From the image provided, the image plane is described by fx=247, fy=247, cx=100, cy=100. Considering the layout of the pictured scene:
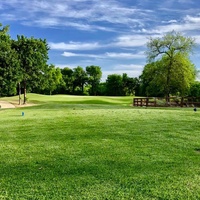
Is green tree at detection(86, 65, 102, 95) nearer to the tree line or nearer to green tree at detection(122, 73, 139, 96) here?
green tree at detection(122, 73, 139, 96)

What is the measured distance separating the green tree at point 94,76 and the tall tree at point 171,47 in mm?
32673

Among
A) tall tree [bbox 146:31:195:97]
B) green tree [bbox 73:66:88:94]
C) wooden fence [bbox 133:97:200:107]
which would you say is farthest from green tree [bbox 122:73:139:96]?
wooden fence [bbox 133:97:200:107]

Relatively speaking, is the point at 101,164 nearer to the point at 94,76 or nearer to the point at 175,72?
the point at 175,72

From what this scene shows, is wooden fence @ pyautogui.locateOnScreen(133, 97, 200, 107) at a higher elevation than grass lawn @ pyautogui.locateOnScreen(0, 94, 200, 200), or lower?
higher

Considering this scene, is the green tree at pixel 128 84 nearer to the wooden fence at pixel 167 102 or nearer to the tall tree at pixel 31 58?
the wooden fence at pixel 167 102

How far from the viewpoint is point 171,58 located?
35312 mm

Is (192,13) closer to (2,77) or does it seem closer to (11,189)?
(2,77)

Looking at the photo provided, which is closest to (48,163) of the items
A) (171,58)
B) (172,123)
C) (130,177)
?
(130,177)

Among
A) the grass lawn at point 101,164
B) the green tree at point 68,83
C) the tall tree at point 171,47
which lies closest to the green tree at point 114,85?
the green tree at point 68,83

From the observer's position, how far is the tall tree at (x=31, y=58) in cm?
2981

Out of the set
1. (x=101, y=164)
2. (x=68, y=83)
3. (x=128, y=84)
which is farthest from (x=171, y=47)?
(x=68, y=83)

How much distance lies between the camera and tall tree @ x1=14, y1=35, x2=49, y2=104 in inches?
1174

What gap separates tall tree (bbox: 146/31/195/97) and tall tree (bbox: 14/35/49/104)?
15438 millimetres

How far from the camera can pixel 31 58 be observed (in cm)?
2989
